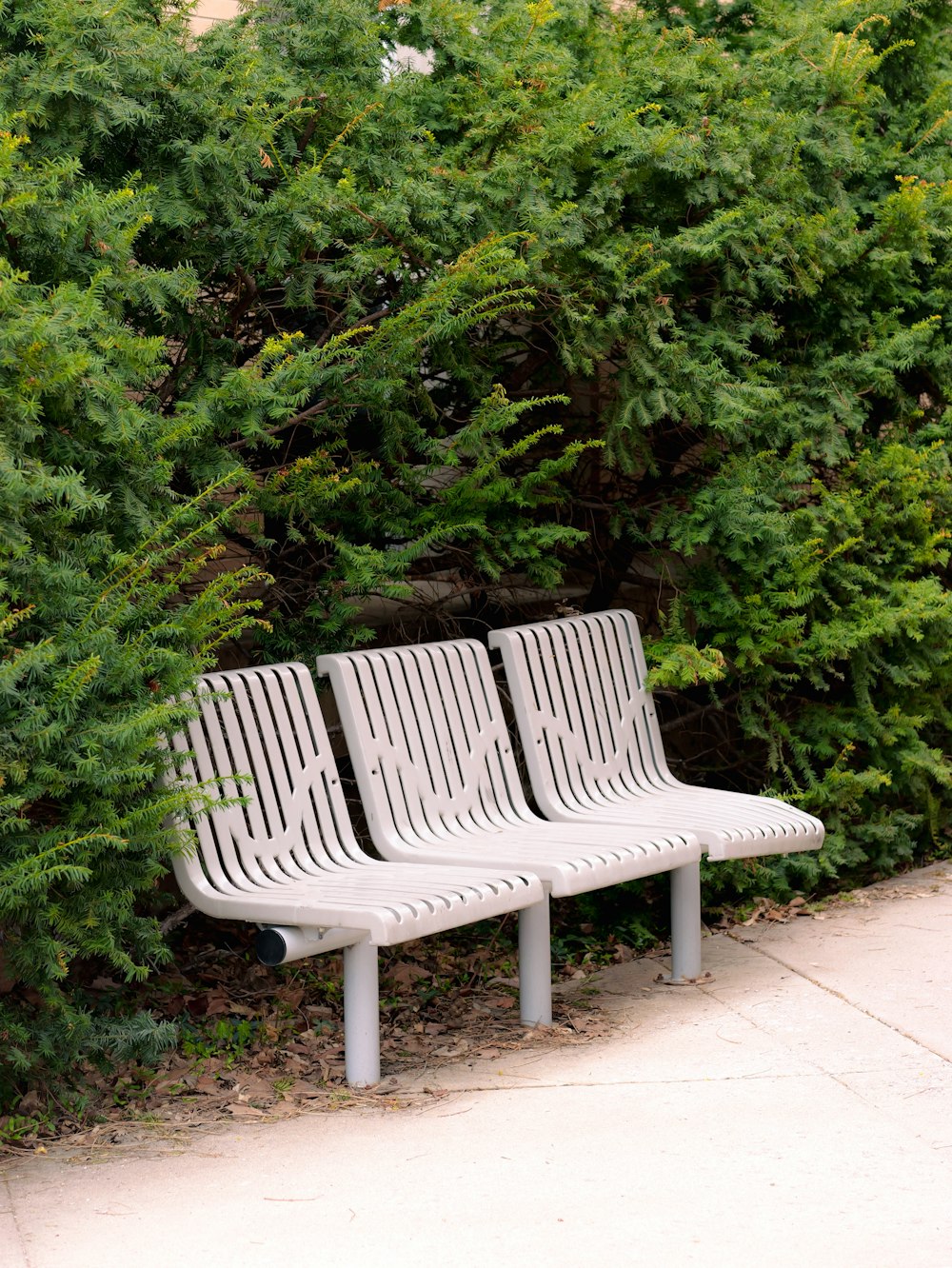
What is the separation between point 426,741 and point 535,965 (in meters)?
0.81

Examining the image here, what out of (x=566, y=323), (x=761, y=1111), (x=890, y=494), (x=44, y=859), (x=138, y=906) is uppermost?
(x=566, y=323)

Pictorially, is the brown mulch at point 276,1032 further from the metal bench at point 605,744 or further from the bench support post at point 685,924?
the metal bench at point 605,744

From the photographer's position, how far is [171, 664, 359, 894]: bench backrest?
4.33 meters

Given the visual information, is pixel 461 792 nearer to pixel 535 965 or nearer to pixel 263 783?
pixel 535 965

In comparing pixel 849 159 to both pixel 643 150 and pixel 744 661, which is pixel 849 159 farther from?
pixel 744 661

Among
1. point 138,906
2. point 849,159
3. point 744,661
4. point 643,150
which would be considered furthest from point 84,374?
point 849,159

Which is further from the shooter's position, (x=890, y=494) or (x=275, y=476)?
(x=890, y=494)

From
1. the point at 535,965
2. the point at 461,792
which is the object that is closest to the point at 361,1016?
the point at 535,965

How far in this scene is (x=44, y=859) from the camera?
3607mm

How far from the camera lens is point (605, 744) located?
5680 mm

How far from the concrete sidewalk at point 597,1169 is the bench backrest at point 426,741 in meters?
0.84

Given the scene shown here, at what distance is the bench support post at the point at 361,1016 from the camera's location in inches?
165

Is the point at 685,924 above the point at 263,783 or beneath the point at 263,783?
beneath

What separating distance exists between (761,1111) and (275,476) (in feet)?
7.41
